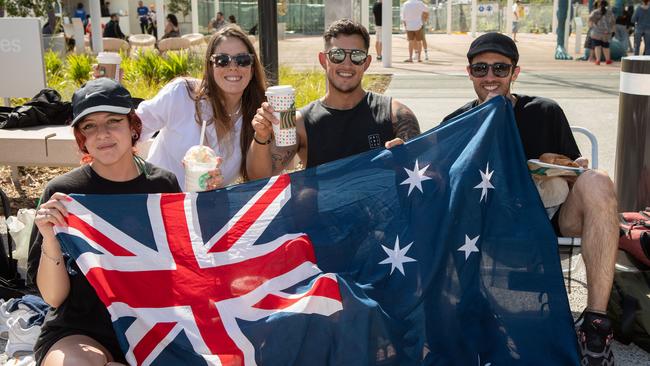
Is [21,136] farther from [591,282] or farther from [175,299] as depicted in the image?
[591,282]

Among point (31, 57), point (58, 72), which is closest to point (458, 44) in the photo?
point (58, 72)

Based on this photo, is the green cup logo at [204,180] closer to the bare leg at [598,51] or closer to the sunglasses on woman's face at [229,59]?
the sunglasses on woman's face at [229,59]

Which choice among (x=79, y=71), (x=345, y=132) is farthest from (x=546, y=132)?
(x=79, y=71)

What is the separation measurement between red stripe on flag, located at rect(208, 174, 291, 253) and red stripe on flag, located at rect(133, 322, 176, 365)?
40 cm

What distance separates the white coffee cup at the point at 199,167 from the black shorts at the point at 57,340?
85cm

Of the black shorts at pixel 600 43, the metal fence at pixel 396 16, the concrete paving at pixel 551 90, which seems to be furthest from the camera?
the metal fence at pixel 396 16

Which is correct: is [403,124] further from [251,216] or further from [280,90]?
[251,216]

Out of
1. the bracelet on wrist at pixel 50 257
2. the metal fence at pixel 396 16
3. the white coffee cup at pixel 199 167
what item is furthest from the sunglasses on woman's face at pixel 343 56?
the metal fence at pixel 396 16

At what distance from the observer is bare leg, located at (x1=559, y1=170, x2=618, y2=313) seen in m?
3.59

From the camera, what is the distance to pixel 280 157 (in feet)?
13.9

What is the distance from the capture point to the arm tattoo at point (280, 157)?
422cm

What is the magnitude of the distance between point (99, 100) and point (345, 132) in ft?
5.06

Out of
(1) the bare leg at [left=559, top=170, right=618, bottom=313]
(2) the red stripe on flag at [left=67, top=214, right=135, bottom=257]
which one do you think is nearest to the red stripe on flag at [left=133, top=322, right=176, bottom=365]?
(2) the red stripe on flag at [left=67, top=214, right=135, bottom=257]

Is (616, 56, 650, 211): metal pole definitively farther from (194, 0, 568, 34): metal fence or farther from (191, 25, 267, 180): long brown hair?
(194, 0, 568, 34): metal fence
